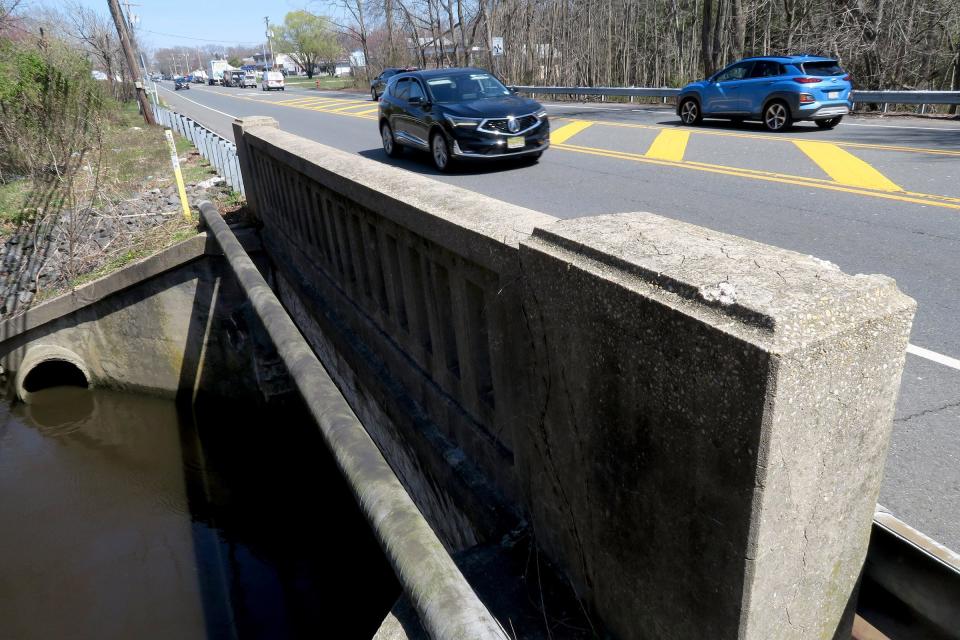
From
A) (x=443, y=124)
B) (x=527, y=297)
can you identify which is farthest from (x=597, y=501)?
(x=443, y=124)

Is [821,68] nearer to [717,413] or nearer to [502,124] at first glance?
[502,124]

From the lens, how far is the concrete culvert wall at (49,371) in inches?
398

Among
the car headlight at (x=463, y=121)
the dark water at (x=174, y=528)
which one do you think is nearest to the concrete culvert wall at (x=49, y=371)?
the dark water at (x=174, y=528)

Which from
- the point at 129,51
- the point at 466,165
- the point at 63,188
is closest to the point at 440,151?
the point at 466,165

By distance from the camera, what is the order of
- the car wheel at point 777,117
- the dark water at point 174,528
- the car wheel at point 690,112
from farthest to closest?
the car wheel at point 690,112, the car wheel at point 777,117, the dark water at point 174,528

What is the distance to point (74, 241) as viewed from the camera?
36.0 feet

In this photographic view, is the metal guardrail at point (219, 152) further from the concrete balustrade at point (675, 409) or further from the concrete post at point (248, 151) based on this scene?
the concrete balustrade at point (675, 409)

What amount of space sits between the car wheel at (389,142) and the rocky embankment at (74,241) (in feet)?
12.7

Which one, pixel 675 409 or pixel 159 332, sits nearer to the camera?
pixel 675 409

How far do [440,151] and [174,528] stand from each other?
790 centimetres

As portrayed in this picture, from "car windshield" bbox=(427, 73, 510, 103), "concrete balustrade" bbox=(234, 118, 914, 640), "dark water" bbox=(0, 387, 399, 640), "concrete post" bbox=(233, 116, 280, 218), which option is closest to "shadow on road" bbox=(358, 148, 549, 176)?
"car windshield" bbox=(427, 73, 510, 103)

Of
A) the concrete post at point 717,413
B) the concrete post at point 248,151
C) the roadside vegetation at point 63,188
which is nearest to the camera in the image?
the concrete post at point 717,413

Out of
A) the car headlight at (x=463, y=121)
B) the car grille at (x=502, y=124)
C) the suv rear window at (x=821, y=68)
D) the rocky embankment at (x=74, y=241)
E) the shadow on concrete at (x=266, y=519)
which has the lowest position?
the shadow on concrete at (x=266, y=519)

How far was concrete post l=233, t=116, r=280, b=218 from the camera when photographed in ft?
28.4
